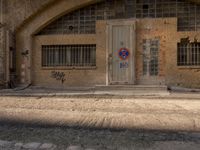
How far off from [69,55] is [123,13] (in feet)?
11.8

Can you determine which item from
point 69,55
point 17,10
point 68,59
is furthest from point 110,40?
point 17,10

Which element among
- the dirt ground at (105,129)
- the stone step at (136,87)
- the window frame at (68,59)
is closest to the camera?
the dirt ground at (105,129)

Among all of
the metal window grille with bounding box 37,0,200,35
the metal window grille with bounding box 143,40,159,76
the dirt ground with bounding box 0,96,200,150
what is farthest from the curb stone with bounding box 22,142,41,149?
the metal window grille with bounding box 37,0,200,35

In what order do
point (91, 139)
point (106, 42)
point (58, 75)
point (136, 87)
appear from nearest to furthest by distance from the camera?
point (91, 139) < point (136, 87) < point (106, 42) < point (58, 75)

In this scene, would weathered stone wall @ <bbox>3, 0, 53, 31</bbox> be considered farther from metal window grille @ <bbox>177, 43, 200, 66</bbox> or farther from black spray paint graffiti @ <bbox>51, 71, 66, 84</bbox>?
metal window grille @ <bbox>177, 43, 200, 66</bbox>

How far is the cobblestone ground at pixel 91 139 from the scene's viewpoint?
8.77 feet

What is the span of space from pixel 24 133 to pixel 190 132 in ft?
9.65

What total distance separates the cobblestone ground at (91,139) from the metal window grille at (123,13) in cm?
727

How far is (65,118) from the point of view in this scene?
13.7 feet

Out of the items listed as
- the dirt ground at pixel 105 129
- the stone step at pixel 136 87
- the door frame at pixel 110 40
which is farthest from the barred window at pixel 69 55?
the dirt ground at pixel 105 129

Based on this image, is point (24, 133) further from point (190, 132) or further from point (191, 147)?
point (190, 132)

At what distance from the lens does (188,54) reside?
9.12 meters

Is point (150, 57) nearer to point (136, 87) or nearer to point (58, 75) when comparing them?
point (136, 87)

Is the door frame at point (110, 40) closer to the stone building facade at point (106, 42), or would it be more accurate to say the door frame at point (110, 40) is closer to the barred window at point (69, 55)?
the stone building facade at point (106, 42)
